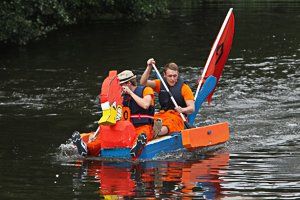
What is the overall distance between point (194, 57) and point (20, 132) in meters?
9.78

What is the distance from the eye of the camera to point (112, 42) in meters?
23.5

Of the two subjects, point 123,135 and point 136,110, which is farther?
point 136,110

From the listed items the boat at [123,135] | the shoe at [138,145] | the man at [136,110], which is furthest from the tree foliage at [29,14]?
the shoe at [138,145]

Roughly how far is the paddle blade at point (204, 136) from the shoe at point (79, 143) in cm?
150

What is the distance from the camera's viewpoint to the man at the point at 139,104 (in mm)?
8617

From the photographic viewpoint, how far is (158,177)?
763 centimetres

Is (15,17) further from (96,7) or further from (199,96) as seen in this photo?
(199,96)

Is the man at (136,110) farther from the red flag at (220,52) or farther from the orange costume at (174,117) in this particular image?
the red flag at (220,52)

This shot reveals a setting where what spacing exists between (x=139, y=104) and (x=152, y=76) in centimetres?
769

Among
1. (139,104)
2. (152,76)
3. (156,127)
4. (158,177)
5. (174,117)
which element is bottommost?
(158,177)

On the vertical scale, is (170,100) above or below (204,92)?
below

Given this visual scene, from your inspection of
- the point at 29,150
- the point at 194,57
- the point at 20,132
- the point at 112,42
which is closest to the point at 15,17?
the point at 112,42

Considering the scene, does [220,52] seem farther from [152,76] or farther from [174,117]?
[152,76]

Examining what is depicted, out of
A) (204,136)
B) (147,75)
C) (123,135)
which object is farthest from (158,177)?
(147,75)
